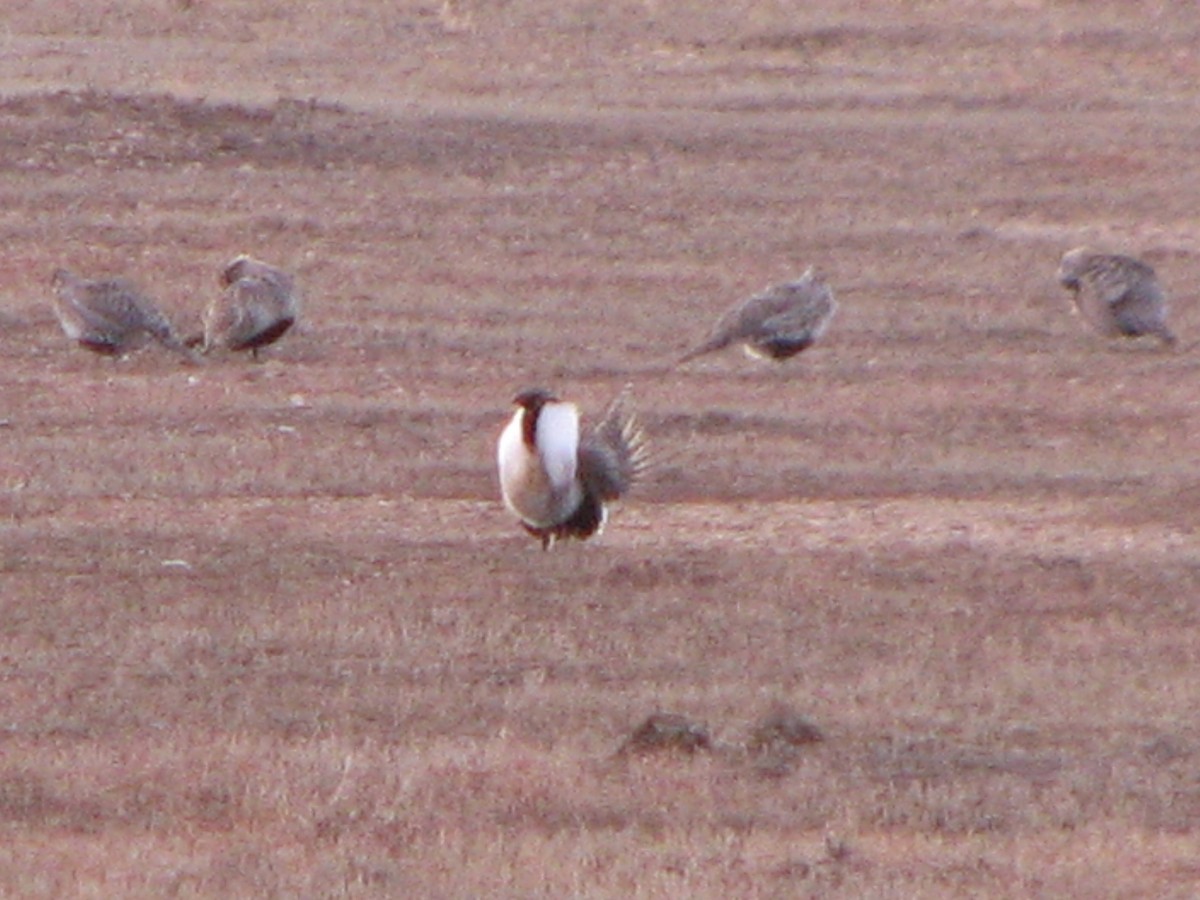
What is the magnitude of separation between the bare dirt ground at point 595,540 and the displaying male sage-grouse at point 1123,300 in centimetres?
17

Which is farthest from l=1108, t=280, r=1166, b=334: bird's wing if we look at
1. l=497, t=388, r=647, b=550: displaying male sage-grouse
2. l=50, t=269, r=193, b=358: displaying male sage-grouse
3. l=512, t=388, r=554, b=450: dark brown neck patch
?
l=512, t=388, r=554, b=450: dark brown neck patch

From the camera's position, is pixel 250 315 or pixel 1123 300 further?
pixel 1123 300

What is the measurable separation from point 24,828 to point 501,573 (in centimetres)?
309

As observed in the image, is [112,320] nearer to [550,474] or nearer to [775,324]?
[775,324]

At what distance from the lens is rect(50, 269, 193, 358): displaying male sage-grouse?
12.8 meters

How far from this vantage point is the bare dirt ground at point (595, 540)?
615 cm

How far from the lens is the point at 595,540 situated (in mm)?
9516

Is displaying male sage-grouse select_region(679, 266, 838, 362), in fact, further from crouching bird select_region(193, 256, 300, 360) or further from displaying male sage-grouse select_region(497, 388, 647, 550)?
displaying male sage-grouse select_region(497, 388, 647, 550)

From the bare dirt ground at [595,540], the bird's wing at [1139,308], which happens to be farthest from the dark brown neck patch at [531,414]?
the bird's wing at [1139,308]

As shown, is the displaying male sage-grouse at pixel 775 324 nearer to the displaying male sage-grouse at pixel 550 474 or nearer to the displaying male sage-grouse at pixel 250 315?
the displaying male sage-grouse at pixel 250 315

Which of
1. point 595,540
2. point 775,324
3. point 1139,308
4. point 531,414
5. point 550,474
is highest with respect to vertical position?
point 1139,308

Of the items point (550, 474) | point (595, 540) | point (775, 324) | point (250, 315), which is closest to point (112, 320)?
point (250, 315)

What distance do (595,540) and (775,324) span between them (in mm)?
3712

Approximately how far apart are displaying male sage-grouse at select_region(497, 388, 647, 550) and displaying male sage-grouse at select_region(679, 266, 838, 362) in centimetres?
359
